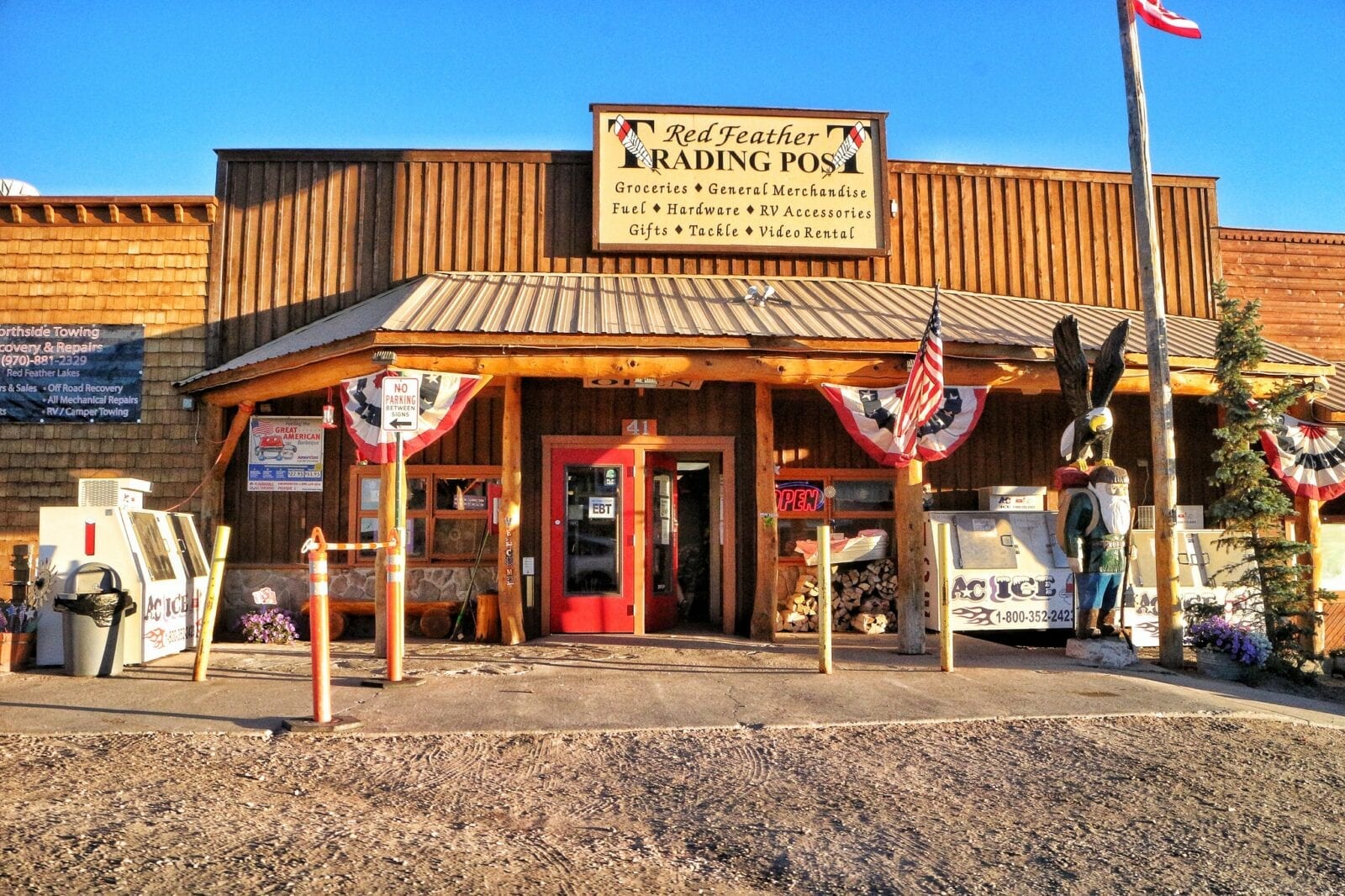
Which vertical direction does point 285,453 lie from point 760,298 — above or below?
below

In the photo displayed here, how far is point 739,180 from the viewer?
13742mm

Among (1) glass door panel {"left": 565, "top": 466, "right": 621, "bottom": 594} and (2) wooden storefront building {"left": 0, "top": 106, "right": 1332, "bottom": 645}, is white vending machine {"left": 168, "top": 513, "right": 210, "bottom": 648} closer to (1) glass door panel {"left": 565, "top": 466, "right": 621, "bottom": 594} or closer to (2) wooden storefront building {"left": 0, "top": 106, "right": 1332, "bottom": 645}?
(2) wooden storefront building {"left": 0, "top": 106, "right": 1332, "bottom": 645}

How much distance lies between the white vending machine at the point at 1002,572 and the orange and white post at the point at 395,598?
6369 millimetres

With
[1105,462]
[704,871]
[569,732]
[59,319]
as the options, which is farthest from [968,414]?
[59,319]

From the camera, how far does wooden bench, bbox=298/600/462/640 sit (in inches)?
476

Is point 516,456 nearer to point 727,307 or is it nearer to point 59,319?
point 727,307

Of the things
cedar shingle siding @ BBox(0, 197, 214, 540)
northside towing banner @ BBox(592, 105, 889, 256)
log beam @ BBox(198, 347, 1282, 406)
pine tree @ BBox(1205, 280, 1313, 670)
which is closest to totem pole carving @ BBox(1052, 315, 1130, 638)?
log beam @ BBox(198, 347, 1282, 406)

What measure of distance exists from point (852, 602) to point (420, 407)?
623 centimetres

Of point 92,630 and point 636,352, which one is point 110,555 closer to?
point 92,630

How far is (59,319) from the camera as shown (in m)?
12.6

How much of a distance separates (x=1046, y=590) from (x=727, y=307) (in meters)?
5.23

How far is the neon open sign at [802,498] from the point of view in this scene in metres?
13.2

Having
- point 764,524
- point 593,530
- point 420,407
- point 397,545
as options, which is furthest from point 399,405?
point 764,524

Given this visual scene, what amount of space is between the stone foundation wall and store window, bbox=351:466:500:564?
0.20 metres
